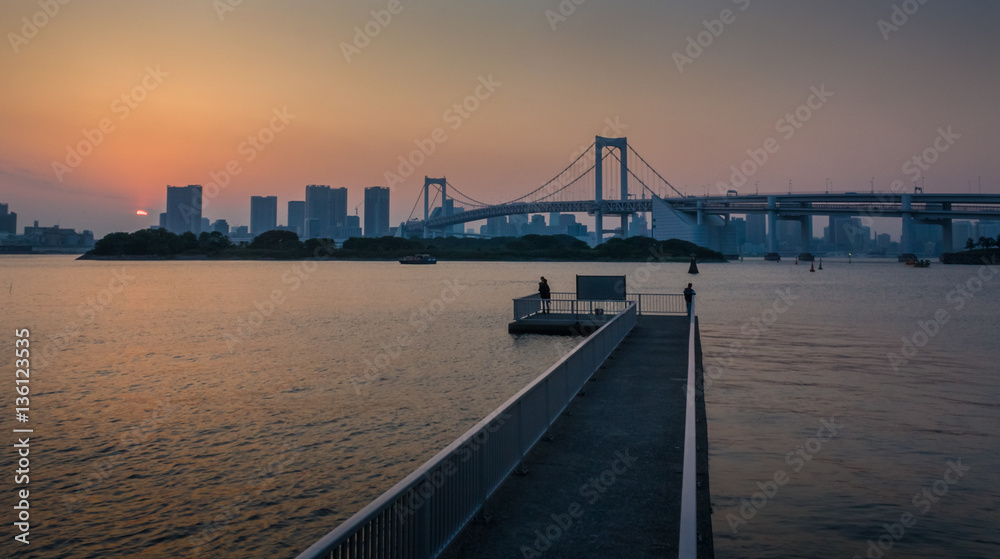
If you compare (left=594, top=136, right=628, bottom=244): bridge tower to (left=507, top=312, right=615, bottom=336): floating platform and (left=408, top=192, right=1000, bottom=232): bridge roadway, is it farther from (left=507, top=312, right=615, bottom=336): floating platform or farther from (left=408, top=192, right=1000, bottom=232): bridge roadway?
(left=507, top=312, right=615, bottom=336): floating platform

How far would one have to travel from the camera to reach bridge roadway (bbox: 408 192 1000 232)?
13875 cm

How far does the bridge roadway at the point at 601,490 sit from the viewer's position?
645cm

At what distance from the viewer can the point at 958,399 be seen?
53.9 ft

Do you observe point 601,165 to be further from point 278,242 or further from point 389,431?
point 389,431

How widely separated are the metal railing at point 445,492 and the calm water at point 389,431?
8.22 feet

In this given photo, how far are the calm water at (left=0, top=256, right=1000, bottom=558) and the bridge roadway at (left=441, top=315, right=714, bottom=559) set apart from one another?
1.21 meters

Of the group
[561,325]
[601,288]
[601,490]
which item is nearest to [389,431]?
[601,490]

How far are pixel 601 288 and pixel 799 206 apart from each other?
136 m

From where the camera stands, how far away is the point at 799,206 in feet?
488

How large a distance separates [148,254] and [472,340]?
18740cm

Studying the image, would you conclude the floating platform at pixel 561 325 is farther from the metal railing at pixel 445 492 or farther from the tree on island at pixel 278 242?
the tree on island at pixel 278 242

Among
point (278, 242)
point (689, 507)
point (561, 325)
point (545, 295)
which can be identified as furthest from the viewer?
point (278, 242)

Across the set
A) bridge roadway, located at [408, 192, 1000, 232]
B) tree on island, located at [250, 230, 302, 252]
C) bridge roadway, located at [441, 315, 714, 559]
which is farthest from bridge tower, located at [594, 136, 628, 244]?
Result: bridge roadway, located at [441, 315, 714, 559]

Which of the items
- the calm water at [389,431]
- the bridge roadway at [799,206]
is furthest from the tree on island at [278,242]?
the calm water at [389,431]
